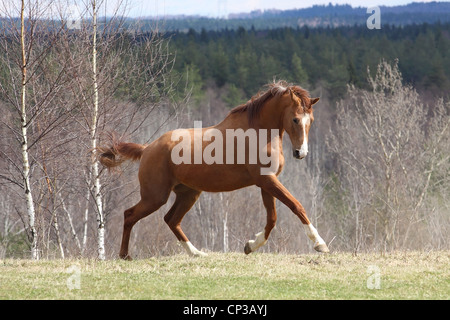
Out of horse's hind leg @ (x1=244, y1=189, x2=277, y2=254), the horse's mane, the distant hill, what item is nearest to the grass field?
horse's hind leg @ (x1=244, y1=189, x2=277, y2=254)

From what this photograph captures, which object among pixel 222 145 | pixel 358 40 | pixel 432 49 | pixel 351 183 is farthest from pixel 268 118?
pixel 358 40

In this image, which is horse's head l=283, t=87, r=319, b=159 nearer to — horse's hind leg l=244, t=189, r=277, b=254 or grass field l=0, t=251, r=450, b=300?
horse's hind leg l=244, t=189, r=277, b=254

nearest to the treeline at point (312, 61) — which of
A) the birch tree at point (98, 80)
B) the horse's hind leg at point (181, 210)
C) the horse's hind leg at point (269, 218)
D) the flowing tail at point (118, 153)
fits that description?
the birch tree at point (98, 80)

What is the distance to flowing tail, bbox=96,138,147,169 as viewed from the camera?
10.3 meters

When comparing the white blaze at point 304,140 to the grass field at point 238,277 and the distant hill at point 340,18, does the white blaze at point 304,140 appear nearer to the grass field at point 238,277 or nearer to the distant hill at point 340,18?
the grass field at point 238,277

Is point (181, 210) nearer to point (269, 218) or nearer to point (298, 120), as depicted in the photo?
point (269, 218)

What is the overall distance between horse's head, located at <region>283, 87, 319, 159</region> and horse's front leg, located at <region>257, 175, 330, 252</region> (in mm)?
505

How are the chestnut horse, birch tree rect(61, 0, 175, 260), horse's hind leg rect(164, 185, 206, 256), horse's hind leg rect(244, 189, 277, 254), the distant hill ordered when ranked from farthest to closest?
the distant hill < birch tree rect(61, 0, 175, 260) < horse's hind leg rect(164, 185, 206, 256) < horse's hind leg rect(244, 189, 277, 254) < the chestnut horse

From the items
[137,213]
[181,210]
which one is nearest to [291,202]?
[181,210]

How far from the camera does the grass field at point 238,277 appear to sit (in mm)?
7012

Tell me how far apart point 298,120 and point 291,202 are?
1.05 m

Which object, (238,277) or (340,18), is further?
(340,18)

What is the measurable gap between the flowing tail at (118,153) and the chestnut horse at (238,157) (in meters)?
0.38

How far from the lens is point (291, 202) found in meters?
8.56
